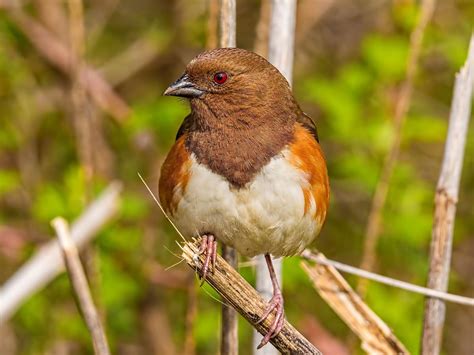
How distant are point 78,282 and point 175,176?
0.65 metres

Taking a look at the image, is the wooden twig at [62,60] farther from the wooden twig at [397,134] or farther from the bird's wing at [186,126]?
the bird's wing at [186,126]

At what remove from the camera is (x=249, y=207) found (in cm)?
274

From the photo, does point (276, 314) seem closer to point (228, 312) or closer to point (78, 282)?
point (228, 312)

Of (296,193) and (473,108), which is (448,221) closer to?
(296,193)

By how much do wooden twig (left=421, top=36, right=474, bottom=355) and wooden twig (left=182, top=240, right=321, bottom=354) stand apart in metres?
0.55

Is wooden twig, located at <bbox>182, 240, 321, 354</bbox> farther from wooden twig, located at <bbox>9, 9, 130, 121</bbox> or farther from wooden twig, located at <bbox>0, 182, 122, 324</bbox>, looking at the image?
wooden twig, located at <bbox>9, 9, 130, 121</bbox>

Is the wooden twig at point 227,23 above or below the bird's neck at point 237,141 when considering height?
above

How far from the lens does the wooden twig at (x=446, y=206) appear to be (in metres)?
2.88

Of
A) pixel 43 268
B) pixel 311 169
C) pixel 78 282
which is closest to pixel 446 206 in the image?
pixel 311 169

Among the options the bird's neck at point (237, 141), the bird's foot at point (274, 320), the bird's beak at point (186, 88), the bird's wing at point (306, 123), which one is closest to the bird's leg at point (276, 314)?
the bird's foot at point (274, 320)

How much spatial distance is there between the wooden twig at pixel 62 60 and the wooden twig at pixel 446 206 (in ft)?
7.24

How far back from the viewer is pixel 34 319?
4.29 meters

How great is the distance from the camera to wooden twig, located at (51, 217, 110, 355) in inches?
88.0

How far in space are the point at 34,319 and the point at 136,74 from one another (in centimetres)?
158
